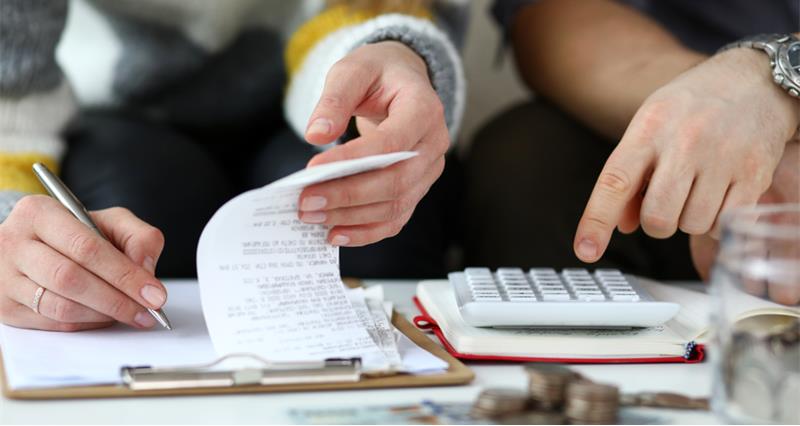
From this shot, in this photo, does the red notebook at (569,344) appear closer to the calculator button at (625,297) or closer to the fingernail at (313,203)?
the calculator button at (625,297)

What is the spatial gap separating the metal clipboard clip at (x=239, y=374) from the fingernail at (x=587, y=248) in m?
0.22

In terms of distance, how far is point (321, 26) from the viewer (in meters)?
1.10

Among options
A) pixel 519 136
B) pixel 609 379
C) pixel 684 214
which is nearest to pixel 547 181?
pixel 519 136

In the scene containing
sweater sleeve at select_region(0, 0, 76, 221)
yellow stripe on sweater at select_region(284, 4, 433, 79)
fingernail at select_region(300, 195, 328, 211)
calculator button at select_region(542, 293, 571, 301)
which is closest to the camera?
fingernail at select_region(300, 195, 328, 211)

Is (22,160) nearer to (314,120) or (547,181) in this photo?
(314,120)

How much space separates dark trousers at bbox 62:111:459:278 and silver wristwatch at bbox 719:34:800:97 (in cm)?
43

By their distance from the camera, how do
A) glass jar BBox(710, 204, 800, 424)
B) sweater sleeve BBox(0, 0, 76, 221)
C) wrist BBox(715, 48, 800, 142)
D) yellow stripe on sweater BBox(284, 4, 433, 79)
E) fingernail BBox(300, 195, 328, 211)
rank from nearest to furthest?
glass jar BBox(710, 204, 800, 424) < fingernail BBox(300, 195, 328, 211) < wrist BBox(715, 48, 800, 142) < sweater sleeve BBox(0, 0, 76, 221) < yellow stripe on sweater BBox(284, 4, 433, 79)

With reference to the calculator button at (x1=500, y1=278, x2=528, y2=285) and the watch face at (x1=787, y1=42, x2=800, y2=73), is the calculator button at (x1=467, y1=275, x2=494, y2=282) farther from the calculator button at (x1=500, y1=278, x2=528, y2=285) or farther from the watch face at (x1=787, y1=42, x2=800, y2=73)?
the watch face at (x1=787, y1=42, x2=800, y2=73)

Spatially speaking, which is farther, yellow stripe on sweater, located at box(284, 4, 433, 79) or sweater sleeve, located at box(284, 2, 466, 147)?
yellow stripe on sweater, located at box(284, 4, 433, 79)

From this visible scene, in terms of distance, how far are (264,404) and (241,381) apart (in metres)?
0.02

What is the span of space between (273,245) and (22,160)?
0.45 m

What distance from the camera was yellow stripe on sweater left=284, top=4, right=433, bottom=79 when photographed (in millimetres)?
1069

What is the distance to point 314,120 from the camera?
0.61m

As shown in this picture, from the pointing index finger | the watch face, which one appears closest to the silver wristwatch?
the watch face
